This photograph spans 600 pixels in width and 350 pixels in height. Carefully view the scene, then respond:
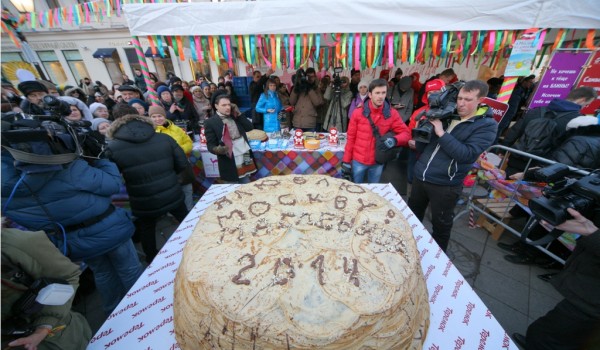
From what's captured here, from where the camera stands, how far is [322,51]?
7070 mm

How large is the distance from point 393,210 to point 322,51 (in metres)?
6.67

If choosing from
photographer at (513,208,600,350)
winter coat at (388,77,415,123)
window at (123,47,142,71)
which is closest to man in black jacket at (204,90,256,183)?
photographer at (513,208,600,350)

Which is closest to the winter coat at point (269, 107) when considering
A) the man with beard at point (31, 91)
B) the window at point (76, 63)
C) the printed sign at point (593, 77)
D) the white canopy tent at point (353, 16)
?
the white canopy tent at point (353, 16)

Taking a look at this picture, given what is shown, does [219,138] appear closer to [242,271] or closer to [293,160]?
[293,160]

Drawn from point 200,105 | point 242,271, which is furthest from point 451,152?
point 200,105

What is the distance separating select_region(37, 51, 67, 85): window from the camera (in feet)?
49.4

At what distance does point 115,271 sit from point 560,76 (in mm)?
8675

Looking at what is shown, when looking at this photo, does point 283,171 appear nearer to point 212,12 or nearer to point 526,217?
point 212,12

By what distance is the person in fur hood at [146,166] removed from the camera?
2.38m

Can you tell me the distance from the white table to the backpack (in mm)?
2992

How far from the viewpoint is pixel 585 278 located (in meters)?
1.62

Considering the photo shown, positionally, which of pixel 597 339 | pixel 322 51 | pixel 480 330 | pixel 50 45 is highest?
pixel 50 45

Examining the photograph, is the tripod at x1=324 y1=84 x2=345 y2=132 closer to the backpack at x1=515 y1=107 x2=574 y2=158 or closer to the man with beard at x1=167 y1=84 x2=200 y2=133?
the man with beard at x1=167 y1=84 x2=200 y2=133

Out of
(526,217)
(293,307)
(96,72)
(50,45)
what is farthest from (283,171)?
(50,45)
